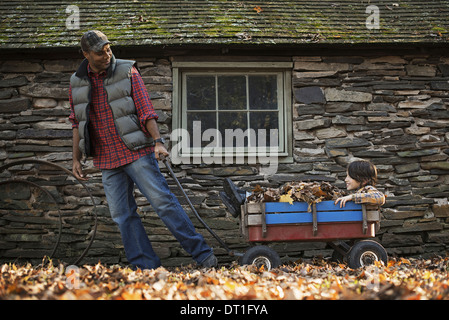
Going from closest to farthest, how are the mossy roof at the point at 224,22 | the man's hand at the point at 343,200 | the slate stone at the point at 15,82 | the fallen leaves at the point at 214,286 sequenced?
the fallen leaves at the point at 214,286 < the man's hand at the point at 343,200 < the mossy roof at the point at 224,22 < the slate stone at the point at 15,82

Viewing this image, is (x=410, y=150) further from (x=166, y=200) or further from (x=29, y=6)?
(x=29, y=6)

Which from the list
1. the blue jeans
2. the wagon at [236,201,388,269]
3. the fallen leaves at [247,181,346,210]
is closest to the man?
the blue jeans

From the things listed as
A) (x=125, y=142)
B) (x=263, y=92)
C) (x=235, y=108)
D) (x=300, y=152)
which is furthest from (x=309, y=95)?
(x=125, y=142)

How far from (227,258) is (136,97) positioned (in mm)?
2420

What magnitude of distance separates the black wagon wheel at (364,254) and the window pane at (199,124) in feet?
Result: 7.90

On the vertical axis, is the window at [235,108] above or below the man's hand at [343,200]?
above

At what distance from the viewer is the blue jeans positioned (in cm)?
395

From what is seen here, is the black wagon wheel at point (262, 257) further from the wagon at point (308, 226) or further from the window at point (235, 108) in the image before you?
the window at point (235, 108)

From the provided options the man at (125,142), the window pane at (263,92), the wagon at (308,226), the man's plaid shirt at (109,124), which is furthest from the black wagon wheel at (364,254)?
the window pane at (263,92)

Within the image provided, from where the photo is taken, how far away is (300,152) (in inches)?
223

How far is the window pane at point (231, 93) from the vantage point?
584 cm

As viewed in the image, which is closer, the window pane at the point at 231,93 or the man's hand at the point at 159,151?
the man's hand at the point at 159,151

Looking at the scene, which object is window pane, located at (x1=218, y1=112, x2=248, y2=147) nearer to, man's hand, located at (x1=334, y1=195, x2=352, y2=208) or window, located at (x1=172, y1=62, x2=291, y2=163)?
window, located at (x1=172, y1=62, x2=291, y2=163)

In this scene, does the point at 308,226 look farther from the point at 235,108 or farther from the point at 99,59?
the point at 99,59
